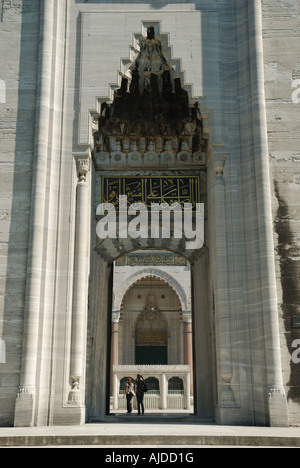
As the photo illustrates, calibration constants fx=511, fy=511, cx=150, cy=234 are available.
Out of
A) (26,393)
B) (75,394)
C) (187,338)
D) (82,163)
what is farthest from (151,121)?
(187,338)

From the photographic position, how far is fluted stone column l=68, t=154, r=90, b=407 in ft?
25.9

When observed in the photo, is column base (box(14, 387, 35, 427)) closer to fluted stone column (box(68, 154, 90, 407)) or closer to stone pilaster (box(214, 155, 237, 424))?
fluted stone column (box(68, 154, 90, 407))

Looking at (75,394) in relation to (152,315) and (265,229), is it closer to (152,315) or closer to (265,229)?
(265,229)

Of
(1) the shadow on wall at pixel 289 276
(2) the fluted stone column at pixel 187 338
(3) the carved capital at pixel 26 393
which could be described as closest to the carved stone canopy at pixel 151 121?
(1) the shadow on wall at pixel 289 276

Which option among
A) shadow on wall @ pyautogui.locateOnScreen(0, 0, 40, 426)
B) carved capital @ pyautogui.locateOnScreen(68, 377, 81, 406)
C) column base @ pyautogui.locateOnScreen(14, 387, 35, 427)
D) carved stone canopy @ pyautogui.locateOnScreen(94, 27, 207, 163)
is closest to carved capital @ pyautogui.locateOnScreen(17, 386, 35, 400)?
column base @ pyautogui.locateOnScreen(14, 387, 35, 427)

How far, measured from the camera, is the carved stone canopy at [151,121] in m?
10.3

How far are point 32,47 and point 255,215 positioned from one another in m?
4.98

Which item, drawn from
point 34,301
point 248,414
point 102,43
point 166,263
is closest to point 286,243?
point 248,414

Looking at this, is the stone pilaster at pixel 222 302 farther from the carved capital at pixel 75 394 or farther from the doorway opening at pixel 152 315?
the doorway opening at pixel 152 315

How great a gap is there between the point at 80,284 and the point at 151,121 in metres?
4.20

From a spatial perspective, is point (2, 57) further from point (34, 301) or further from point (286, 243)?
point (286, 243)

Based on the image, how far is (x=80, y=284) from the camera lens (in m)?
8.26

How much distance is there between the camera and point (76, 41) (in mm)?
9297

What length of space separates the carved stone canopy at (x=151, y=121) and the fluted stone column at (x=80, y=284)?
177 centimetres
